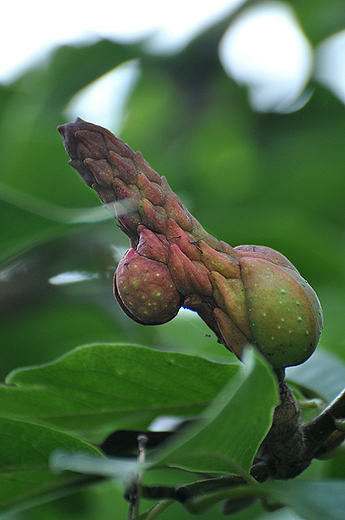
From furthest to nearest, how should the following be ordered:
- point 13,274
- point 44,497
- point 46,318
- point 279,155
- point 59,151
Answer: point 279,155
point 59,151
point 46,318
point 13,274
point 44,497

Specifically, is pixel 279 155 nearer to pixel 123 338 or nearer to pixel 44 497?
pixel 123 338

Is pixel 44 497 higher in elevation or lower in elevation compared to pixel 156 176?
lower

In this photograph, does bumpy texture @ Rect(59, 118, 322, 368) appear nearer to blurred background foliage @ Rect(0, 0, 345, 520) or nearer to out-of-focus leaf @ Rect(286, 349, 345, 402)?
blurred background foliage @ Rect(0, 0, 345, 520)

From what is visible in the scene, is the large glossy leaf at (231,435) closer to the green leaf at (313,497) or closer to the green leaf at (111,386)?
the green leaf at (313,497)

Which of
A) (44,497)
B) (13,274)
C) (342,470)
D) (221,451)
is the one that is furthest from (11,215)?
(342,470)

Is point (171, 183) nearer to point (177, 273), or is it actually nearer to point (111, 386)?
point (111, 386)

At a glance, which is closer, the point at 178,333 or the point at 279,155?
the point at 178,333
